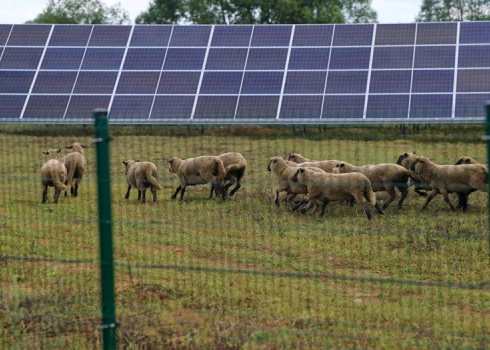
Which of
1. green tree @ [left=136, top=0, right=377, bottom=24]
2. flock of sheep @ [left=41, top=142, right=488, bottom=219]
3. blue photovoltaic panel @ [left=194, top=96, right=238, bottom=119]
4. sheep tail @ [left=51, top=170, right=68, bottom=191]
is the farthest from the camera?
green tree @ [left=136, top=0, right=377, bottom=24]

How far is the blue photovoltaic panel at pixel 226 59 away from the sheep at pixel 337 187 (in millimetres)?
15684

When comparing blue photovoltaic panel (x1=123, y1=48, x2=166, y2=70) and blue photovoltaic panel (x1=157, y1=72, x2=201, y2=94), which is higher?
blue photovoltaic panel (x1=123, y1=48, x2=166, y2=70)

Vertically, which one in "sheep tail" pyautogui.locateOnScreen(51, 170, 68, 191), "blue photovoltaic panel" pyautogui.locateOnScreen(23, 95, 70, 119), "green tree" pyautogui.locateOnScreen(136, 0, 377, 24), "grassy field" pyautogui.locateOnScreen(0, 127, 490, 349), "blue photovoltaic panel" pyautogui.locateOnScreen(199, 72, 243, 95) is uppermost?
"green tree" pyautogui.locateOnScreen(136, 0, 377, 24)

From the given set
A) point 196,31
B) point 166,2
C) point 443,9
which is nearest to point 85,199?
point 196,31

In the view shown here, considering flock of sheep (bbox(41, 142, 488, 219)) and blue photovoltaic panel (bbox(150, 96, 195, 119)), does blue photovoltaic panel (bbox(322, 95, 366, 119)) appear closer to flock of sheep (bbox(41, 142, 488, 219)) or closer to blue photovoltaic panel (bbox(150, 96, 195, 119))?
blue photovoltaic panel (bbox(150, 96, 195, 119))

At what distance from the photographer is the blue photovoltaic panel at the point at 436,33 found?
29.8 metres

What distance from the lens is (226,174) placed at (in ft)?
51.1

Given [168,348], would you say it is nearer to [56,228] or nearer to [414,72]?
[56,228]

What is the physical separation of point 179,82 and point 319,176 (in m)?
16.2

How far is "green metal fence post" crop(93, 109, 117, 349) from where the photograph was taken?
5.75 metres

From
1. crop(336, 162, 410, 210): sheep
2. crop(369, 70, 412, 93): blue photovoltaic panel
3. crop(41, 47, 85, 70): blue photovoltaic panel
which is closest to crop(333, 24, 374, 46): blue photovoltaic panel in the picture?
crop(369, 70, 412, 93): blue photovoltaic panel

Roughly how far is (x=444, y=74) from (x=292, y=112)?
4.66m

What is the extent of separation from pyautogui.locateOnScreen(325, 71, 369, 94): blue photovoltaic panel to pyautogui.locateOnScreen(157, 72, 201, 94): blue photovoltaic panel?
395 cm

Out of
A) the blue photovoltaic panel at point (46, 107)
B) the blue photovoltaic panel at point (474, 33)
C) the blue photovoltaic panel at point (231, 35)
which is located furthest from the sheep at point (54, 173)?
the blue photovoltaic panel at point (474, 33)
